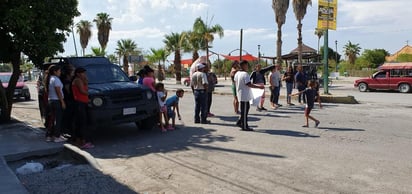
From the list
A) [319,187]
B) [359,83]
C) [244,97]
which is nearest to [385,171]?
[319,187]

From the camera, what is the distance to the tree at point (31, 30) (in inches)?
413

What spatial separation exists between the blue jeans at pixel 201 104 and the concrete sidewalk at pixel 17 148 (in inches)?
145

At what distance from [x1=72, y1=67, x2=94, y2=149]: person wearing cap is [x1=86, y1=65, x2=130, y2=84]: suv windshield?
4.58 feet

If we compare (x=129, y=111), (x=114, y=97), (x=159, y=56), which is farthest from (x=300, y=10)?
(x=114, y=97)

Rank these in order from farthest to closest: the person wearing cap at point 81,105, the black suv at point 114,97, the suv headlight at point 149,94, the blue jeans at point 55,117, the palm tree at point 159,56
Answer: the palm tree at point 159,56
the suv headlight at point 149,94
the black suv at point 114,97
the blue jeans at point 55,117
the person wearing cap at point 81,105

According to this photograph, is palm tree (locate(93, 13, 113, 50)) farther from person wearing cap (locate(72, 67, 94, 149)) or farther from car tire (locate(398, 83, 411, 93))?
person wearing cap (locate(72, 67, 94, 149))

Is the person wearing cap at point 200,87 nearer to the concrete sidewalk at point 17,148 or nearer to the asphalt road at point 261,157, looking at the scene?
the asphalt road at point 261,157

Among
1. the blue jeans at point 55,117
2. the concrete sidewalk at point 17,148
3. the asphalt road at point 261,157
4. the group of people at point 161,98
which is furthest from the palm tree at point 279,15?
the blue jeans at point 55,117

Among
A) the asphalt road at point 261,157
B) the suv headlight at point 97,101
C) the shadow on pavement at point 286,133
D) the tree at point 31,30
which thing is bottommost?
the asphalt road at point 261,157

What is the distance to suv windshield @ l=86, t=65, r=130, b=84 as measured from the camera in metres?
9.91

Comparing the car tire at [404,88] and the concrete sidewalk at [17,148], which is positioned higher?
the car tire at [404,88]

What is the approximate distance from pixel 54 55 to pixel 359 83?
21297mm

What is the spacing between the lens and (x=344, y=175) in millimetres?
5852

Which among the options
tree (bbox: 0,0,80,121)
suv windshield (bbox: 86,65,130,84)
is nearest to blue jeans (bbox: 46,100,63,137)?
suv windshield (bbox: 86,65,130,84)
